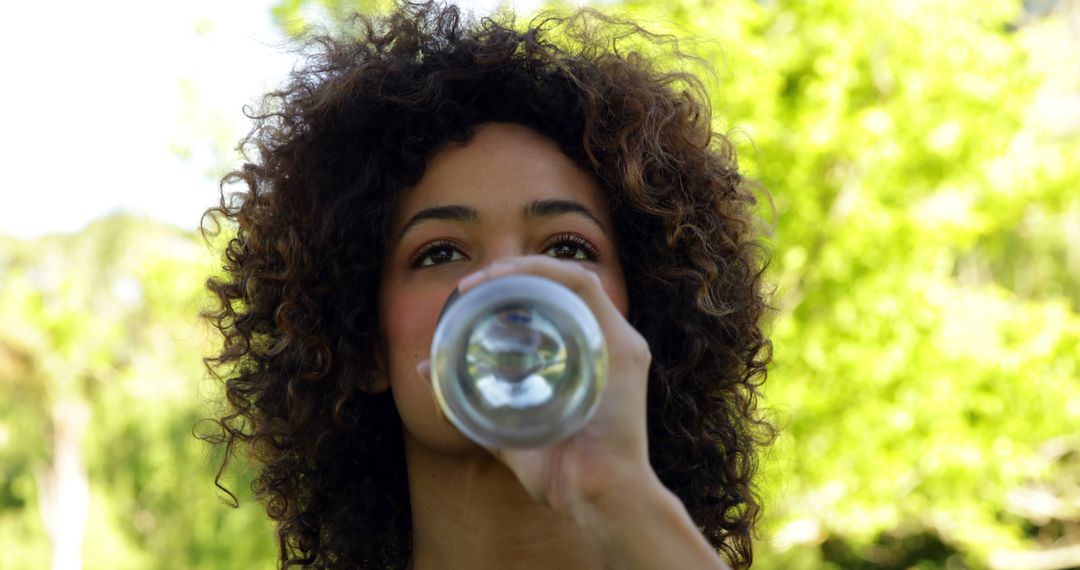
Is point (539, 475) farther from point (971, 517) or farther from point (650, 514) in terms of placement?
point (971, 517)

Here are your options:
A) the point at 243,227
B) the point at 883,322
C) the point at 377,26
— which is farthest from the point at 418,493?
the point at 883,322

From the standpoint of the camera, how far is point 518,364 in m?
1.76

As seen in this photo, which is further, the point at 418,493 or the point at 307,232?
the point at 307,232

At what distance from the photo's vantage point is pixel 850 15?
8.84 metres

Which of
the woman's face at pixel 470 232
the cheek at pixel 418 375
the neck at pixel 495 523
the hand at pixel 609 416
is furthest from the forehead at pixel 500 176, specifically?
the hand at pixel 609 416

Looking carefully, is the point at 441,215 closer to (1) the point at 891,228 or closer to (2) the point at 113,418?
(1) the point at 891,228

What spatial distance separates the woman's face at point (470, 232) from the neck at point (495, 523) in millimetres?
110

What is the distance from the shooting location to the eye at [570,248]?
8.38ft

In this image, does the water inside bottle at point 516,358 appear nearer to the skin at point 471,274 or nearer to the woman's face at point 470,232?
the skin at point 471,274

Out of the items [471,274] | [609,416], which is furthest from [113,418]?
[609,416]

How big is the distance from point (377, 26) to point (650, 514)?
1.82 metres

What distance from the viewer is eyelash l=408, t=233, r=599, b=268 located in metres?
2.55

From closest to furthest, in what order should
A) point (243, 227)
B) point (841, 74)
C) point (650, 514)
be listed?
point (650, 514) → point (243, 227) → point (841, 74)

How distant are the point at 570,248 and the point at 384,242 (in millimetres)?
475
